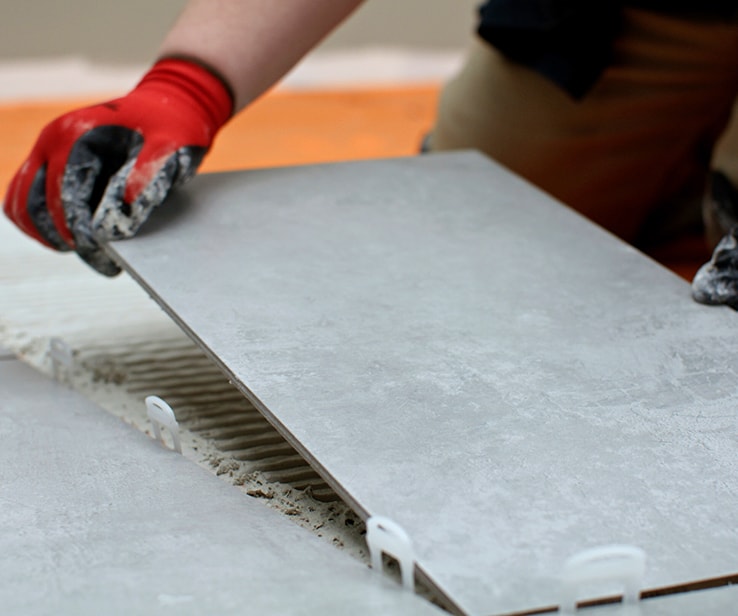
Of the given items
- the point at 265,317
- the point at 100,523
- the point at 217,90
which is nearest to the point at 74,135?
the point at 217,90

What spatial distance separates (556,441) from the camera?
929 mm

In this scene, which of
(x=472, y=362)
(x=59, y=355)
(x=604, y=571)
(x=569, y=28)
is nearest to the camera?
(x=604, y=571)

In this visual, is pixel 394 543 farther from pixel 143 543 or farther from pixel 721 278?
pixel 721 278

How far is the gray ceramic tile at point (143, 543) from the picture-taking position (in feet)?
2.59

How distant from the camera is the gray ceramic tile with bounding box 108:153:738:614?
2.71ft

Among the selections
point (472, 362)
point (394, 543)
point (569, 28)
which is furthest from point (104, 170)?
point (569, 28)

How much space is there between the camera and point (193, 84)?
5.01 feet

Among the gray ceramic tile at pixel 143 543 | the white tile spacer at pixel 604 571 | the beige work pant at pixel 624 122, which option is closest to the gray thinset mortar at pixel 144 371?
the gray ceramic tile at pixel 143 543

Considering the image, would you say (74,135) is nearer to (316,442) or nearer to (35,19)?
(316,442)

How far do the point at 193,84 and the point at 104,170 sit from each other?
21cm

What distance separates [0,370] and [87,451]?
1.09ft

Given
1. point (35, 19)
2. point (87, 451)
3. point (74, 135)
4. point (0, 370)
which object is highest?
point (74, 135)

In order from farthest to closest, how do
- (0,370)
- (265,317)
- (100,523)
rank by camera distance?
(0,370), (265,317), (100,523)

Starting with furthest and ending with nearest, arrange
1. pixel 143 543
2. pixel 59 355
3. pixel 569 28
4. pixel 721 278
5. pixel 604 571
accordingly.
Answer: pixel 569 28 < pixel 59 355 < pixel 721 278 < pixel 143 543 < pixel 604 571
